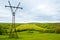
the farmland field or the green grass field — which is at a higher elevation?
the farmland field

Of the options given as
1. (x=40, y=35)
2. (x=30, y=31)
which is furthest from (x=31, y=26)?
(x=40, y=35)

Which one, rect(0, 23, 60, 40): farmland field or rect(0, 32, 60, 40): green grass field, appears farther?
rect(0, 23, 60, 40): farmland field

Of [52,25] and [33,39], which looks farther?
[52,25]

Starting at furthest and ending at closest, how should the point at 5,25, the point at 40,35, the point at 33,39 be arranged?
the point at 5,25 < the point at 40,35 < the point at 33,39

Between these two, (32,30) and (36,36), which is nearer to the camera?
(36,36)

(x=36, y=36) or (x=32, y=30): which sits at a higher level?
(x=32, y=30)

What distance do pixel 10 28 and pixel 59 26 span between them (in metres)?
3.38

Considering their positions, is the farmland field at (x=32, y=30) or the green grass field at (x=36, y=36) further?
the farmland field at (x=32, y=30)

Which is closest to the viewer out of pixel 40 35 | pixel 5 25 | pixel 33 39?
pixel 33 39

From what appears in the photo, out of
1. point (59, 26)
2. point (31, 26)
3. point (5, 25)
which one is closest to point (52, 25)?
point (59, 26)

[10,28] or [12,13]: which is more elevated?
[12,13]

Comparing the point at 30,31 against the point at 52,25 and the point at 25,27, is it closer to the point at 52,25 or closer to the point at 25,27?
the point at 25,27

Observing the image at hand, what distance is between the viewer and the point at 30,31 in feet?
38.4

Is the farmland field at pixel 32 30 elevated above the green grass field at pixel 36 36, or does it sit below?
above
